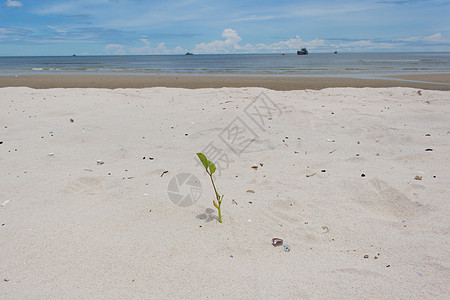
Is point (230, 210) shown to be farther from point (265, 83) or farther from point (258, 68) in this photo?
point (258, 68)

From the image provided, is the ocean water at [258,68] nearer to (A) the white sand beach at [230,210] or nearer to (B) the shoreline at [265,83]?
(B) the shoreline at [265,83]

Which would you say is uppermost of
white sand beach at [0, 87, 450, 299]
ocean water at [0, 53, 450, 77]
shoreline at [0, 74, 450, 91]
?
ocean water at [0, 53, 450, 77]

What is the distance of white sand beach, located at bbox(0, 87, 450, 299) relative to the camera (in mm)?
1776

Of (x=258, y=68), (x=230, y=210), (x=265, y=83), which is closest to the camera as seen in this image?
(x=230, y=210)

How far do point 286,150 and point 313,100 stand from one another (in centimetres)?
331

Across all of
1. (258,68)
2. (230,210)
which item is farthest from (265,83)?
(258,68)

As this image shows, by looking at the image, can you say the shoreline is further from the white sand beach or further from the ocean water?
the white sand beach

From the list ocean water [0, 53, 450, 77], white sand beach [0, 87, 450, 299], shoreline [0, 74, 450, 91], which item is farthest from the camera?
ocean water [0, 53, 450, 77]

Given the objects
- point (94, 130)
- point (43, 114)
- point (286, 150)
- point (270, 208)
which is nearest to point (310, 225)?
point (270, 208)

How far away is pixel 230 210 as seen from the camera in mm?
2549

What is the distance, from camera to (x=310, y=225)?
2346 mm

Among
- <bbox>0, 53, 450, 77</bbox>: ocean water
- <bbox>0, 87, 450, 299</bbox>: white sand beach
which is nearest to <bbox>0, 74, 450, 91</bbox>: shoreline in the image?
<bbox>0, 53, 450, 77</bbox>: ocean water

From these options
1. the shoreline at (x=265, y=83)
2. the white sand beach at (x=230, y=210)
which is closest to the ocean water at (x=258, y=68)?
the shoreline at (x=265, y=83)

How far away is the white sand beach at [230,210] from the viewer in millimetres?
1776
